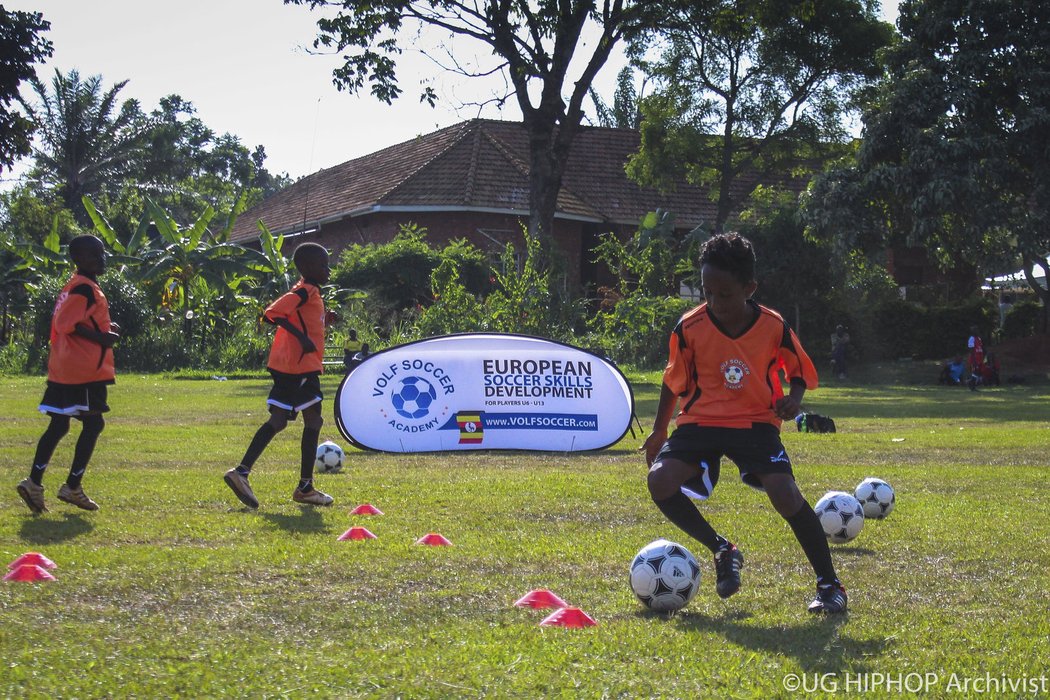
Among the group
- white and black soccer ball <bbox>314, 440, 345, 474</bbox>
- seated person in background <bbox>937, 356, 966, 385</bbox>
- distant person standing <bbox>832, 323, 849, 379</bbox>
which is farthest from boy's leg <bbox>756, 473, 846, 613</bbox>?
distant person standing <bbox>832, 323, 849, 379</bbox>

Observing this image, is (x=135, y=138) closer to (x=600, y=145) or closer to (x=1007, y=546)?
(x=600, y=145)

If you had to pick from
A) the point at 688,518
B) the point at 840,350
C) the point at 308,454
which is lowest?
the point at 308,454

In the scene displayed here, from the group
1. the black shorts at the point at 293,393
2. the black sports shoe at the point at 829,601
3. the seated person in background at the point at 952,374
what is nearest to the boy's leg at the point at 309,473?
the black shorts at the point at 293,393

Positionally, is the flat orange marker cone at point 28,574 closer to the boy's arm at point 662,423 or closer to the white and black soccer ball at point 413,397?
the boy's arm at point 662,423

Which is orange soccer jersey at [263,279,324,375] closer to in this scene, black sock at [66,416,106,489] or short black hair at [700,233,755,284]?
black sock at [66,416,106,489]

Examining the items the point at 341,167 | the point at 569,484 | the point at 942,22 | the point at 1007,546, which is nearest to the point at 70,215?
the point at 341,167

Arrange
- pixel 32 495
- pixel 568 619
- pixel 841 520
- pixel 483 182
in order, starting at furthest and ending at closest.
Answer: pixel 483 182 → pixel 32 495 → pixel 841 520 → pixel 568 619

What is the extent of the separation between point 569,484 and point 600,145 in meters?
38.1

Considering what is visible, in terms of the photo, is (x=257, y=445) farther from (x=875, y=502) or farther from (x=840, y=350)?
Answer: (x=840, y=350)

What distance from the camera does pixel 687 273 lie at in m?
35.7

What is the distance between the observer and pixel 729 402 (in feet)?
18.6

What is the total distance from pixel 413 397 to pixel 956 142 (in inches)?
730

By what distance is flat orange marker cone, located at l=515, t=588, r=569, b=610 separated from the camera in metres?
5.45

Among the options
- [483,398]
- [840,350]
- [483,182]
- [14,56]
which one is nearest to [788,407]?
[483,398]
